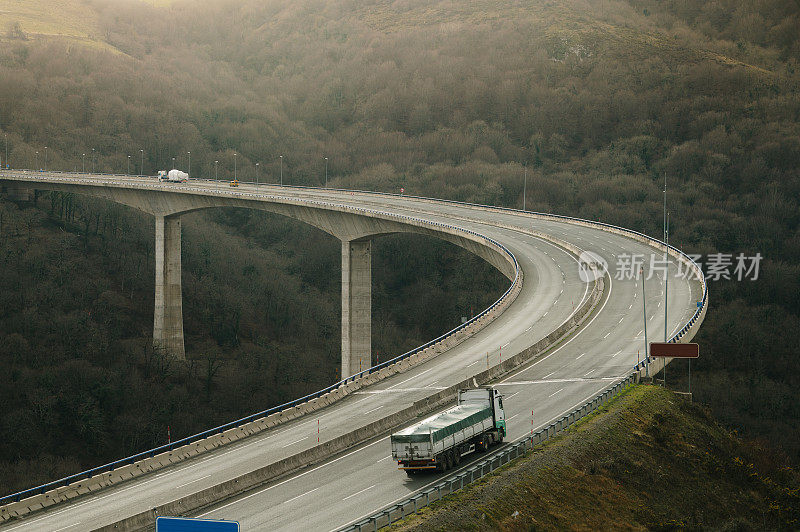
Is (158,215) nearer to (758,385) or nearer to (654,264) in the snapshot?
(654,264)

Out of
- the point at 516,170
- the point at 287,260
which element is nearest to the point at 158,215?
the point at 287,260

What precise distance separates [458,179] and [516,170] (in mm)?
10247

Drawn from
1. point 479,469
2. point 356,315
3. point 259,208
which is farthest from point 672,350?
point 259,208

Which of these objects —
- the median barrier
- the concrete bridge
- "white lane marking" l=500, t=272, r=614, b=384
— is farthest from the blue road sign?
the concrete bridge

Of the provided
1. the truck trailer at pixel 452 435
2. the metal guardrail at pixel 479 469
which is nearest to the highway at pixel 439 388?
the truck trailer at pixel 452 435

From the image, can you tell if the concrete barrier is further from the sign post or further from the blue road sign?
the blue road sign

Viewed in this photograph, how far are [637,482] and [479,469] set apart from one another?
880 centimetres

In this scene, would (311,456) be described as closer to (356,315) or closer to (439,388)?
(439,388)

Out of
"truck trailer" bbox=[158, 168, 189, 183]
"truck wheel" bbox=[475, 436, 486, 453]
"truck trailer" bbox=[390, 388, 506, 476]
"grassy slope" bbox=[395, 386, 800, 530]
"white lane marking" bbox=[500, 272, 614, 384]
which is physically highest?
"truck trailer" bbox=[158, 168, 189, 183]

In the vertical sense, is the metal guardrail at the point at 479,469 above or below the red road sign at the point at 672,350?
below

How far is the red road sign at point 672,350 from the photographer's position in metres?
51.2

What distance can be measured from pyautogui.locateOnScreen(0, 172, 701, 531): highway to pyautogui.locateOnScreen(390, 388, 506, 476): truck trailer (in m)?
0.93

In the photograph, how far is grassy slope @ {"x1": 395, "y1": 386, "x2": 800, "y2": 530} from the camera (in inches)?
1359

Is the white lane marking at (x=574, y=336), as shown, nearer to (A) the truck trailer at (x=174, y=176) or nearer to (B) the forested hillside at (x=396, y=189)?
(B) the forested hillside at (x=396, y=189)
